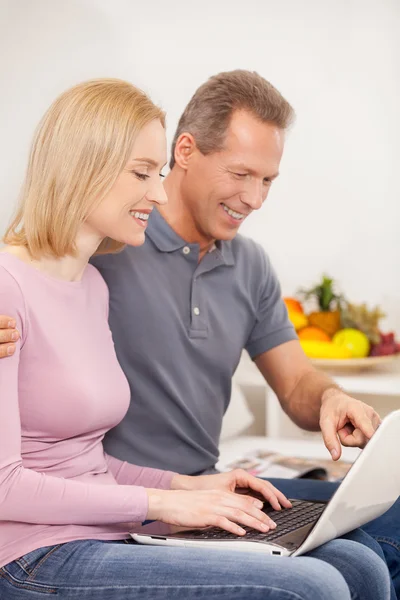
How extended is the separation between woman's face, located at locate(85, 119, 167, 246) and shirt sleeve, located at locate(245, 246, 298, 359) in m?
0.54

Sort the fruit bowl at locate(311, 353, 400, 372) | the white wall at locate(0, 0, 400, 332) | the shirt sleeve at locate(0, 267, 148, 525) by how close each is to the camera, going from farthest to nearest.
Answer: the white wall at locate(0, 0, 400, 332)
the fruit bowl at locate(311, 353, 400, 372)
the shirt sleeve at locate(0, 267, 148, 525)

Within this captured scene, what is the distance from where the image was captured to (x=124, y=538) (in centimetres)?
135

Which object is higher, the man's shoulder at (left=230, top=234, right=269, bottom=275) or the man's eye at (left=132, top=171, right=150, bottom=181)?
the man's eye at (left=132, top=171, right=150, bottom=181)

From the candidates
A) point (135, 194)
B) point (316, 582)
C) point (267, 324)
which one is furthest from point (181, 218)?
point (316, 582)

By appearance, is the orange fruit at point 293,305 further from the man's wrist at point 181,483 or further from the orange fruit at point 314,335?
the man's wrist at point 181,483

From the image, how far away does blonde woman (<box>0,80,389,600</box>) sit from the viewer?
1.14 metres

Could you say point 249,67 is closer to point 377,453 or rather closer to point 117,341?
point 117,341

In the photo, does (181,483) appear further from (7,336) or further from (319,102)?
(319,102)

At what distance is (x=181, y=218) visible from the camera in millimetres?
1842

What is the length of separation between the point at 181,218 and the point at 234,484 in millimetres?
624

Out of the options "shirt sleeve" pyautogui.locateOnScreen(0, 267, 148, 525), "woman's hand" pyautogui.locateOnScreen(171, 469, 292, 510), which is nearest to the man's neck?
"woman's hand" pyautogui.locateOnScreen(171, 469, 292, 510)

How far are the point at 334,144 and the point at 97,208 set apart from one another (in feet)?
7.11

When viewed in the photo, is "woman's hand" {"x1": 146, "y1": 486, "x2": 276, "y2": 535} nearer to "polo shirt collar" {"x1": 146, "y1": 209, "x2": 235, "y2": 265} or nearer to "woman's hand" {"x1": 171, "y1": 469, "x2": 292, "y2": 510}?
"woman's hand" {"x1": 171, "y1": 469, "x2": 292, "y2": 510}

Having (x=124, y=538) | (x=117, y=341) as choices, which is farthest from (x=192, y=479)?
(x=117, y=341)
